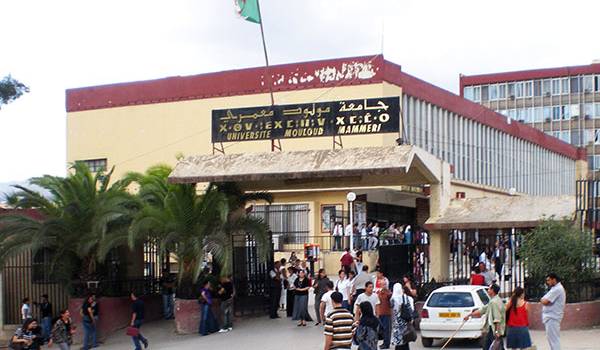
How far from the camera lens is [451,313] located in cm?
1966

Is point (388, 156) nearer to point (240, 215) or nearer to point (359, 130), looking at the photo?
point (359, 130)

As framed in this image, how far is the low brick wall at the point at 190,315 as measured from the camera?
82.0ft

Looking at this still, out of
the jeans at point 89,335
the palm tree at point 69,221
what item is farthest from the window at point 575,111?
the jeans at point 89,335

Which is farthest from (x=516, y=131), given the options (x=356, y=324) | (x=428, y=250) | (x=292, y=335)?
(x=356, y=324)

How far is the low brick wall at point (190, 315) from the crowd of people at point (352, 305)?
182cm

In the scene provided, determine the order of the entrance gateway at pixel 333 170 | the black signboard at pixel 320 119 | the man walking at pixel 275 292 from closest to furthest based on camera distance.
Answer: the entrance gateway at pixel 333 170 < the man walking at pixel 275 292 < the black signboard at pixel 320 119

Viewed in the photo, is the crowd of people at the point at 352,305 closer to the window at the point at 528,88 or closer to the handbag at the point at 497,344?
the handbag at the point at 497,344

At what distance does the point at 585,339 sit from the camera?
66.2ft

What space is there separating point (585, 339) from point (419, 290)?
15.8 ft

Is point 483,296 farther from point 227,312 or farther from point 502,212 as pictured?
point 227,312

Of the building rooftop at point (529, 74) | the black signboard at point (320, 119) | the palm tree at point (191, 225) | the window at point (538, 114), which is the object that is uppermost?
the building rooftop at point (529, 74)

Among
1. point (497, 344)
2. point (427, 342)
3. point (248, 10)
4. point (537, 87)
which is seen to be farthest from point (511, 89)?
point (497, 344)

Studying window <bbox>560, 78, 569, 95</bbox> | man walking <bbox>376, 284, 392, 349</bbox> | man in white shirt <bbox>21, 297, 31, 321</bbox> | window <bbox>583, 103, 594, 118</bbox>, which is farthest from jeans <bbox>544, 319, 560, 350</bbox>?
window <bbox>583, 103, 594, 118</bbox>

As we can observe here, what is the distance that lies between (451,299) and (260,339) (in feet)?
17.5
